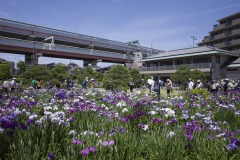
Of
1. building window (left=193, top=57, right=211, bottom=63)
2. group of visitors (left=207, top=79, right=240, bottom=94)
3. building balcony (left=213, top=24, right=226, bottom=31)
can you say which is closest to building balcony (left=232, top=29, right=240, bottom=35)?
building balcony (left=213, top=24, right=226, bottom=31)

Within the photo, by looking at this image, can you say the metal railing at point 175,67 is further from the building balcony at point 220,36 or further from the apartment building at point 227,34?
the building balcony at point 220,36

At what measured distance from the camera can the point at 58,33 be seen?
62250 mm

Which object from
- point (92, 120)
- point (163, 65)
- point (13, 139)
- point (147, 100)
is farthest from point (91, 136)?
point (163, 65)

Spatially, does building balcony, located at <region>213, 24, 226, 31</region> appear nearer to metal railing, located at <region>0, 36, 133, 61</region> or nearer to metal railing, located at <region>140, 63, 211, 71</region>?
metal railing, located at <region>140, 63, 211, 71</region>

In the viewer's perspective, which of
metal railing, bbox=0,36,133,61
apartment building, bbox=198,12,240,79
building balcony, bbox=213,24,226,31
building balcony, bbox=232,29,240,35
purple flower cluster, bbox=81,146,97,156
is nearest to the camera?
purple flower cluster, bbox=81,146,97,156

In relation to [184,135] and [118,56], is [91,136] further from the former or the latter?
[118,56]

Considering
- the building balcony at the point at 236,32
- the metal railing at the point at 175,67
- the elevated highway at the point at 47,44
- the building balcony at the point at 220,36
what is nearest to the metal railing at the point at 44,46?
the elevated highway at the point at 47,44

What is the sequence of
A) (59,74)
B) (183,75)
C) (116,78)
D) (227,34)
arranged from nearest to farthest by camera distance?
(116,78) < (183,75) < (59,74) < (227,34)

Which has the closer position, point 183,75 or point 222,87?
point 222,87

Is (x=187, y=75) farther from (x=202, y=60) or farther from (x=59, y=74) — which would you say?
(x=59, y=74)

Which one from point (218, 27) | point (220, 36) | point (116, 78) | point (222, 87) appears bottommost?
point (222, 87)

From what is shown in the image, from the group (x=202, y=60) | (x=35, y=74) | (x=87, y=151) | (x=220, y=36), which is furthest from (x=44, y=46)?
(x=87, y=151)

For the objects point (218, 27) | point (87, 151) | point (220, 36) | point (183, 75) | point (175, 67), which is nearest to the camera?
Answer: point (87, 151)

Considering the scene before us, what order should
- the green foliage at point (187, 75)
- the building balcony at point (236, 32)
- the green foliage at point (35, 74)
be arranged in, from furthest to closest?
the building balcony at point (236, 32) < the green foliage at point (187, 75) < the green foliage at point (35, 74)
